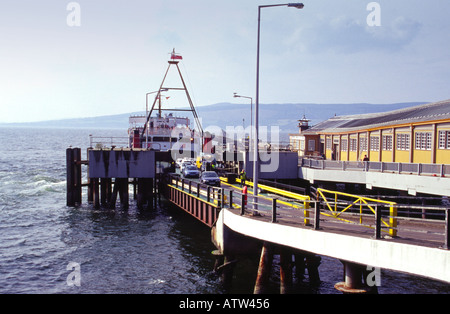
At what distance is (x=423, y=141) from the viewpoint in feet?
109

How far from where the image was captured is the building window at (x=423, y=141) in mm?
32656

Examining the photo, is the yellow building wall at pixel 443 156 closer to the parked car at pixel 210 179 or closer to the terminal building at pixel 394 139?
the terminal building at pixel 394 139

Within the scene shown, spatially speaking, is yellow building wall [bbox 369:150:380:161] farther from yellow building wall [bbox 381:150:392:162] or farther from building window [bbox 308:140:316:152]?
building window [bbox 308:140:316:152]

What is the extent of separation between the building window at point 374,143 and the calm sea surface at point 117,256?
1558 cm

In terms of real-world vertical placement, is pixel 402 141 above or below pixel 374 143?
above

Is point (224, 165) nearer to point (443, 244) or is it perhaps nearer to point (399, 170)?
point (399, 170)

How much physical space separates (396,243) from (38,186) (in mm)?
50516

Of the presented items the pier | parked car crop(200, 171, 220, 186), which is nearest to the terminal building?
the pier

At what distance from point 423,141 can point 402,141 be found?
8.58 ft

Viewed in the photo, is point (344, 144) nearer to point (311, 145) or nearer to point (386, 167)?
point (311, 145)

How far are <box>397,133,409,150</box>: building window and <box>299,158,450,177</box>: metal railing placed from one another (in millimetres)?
3045

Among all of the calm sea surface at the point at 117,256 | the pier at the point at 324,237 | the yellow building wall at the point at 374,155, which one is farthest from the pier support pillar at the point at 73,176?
the yellow building wall at the point at 374,155

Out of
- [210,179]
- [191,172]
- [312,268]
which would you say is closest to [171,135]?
[191,172]
